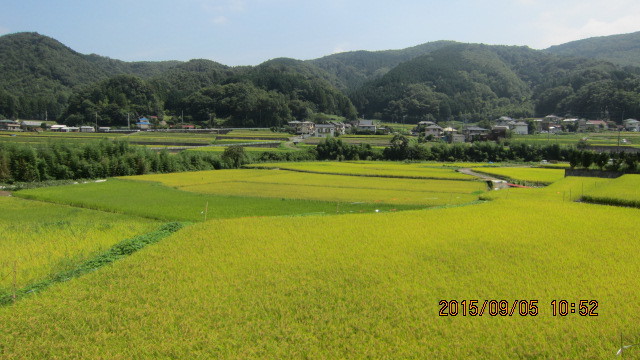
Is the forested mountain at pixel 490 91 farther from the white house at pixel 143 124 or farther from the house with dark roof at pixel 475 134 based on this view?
the white house at pixel 143 124

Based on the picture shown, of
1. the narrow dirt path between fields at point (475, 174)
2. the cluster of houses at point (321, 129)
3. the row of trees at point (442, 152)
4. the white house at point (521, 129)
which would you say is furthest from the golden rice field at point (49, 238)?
the white house at point (521, 129)

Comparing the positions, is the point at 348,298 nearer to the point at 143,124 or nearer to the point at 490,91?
the point at 143,124

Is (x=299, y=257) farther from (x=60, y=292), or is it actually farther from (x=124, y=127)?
(x=124, y=127)

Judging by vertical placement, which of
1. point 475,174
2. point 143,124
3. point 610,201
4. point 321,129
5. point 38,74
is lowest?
point 475,174

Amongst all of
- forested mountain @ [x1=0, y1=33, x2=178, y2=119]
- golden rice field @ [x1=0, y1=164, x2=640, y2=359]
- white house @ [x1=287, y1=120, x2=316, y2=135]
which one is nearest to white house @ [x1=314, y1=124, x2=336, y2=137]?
white house @ [x1=287, y1=120, x2=316, y2=135]

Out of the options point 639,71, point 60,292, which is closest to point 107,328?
point 60,292

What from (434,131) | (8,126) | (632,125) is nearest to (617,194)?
(434,131)

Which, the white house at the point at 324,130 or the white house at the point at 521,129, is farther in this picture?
the white house at the point at 324,130
